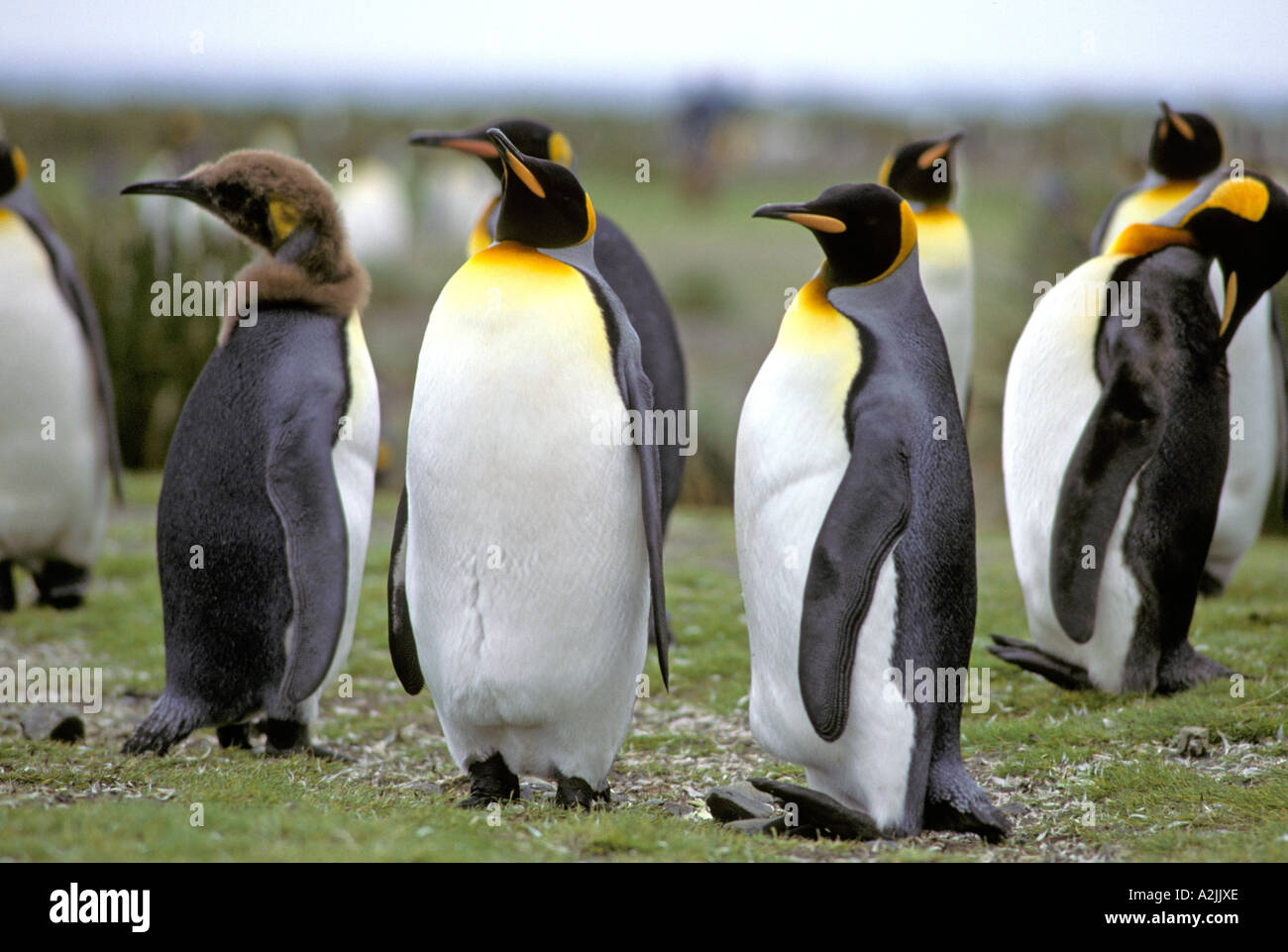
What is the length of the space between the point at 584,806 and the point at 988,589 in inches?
137

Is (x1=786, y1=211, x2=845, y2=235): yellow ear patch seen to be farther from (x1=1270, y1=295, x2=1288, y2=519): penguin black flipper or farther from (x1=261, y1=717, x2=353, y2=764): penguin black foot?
(x1=1270, y1=295, x2=1288, y2=519): penguin black flipper

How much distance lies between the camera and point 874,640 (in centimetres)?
336

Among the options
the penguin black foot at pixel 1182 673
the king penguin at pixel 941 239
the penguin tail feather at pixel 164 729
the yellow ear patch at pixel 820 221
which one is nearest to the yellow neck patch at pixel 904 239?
the yellow ear patch at pixel 820 221

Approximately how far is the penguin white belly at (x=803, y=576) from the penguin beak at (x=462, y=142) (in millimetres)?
2366

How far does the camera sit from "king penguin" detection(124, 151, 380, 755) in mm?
3943

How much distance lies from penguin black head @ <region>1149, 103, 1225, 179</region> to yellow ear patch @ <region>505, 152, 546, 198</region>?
140 inches

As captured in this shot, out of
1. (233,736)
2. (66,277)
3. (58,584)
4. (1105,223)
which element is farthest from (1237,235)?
(58,584)

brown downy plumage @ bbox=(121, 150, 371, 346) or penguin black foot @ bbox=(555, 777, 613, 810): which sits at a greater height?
brown downy plumage @ bbox=(121, 150, 371, 346)

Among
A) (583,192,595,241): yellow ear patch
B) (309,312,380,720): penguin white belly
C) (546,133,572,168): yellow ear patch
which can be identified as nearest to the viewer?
(583,192,595,241): yellow ear patch

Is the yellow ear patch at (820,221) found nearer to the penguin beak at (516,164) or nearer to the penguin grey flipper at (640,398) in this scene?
the penguin grey flipper at (640,398)

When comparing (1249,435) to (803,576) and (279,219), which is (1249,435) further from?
(279,219)

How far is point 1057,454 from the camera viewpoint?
477 cm

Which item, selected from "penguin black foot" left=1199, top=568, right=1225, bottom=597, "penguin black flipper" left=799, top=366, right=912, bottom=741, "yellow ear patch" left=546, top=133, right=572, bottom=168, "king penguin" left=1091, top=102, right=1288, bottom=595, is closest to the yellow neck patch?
"penguin black flipper" left=799, top=366, right=912, bottom=741
